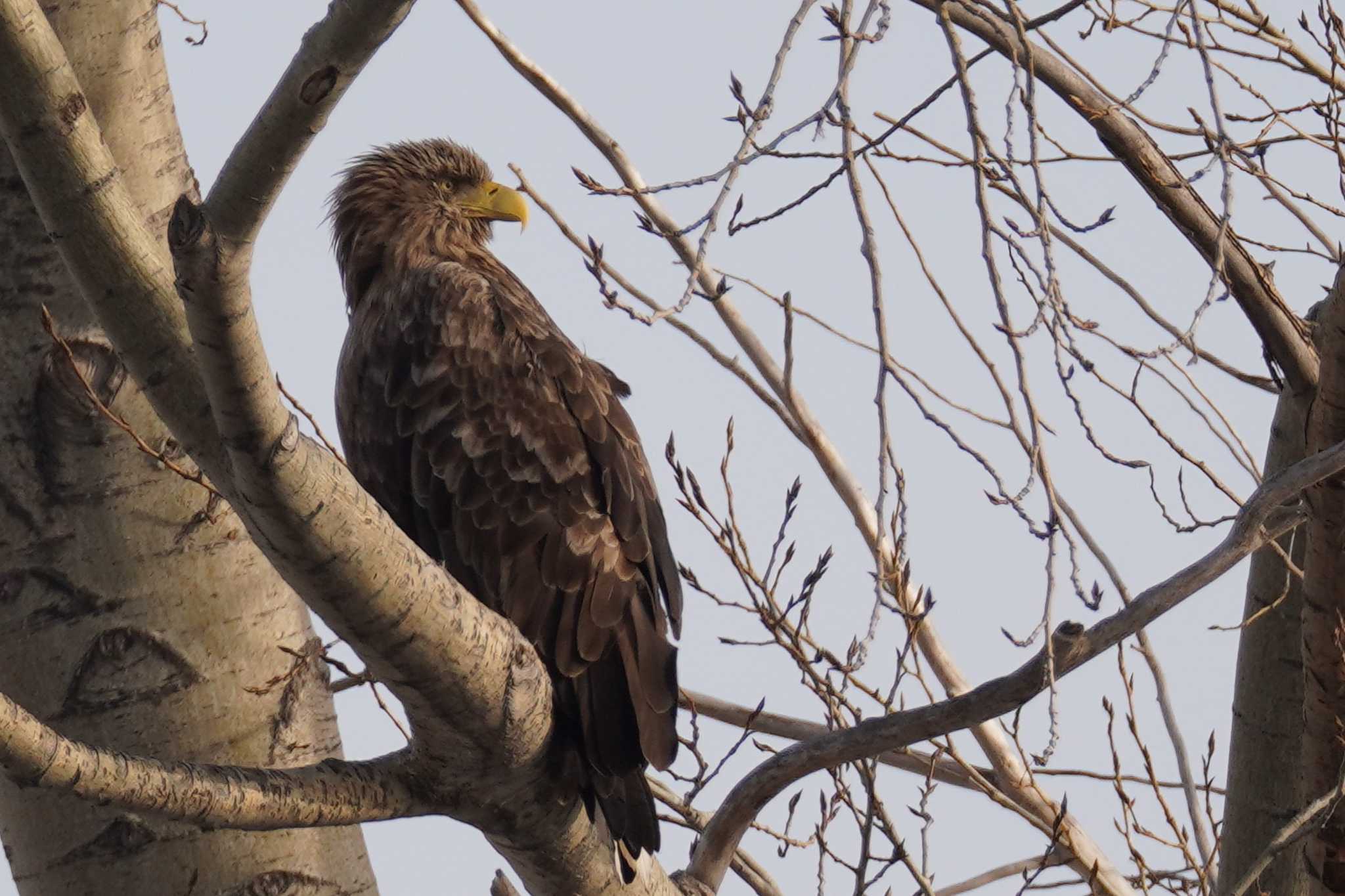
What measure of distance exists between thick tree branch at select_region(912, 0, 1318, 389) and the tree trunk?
171cm

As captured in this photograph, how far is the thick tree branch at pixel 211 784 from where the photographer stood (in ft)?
7.30

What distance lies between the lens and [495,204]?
16.1 ft

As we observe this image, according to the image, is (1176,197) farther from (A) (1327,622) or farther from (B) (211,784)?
(B) (211,784)

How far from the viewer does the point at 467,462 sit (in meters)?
3.82

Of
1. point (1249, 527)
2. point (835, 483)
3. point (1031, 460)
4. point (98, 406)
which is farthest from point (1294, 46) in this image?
point (98, 406)

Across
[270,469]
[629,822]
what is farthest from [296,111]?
[629,822]

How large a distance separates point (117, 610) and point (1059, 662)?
1.66 m

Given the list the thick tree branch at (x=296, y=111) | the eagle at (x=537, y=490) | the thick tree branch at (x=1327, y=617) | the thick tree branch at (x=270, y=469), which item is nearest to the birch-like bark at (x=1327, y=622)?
the thick tree branch at (x=1327, y=617)

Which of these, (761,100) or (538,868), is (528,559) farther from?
(761,100)

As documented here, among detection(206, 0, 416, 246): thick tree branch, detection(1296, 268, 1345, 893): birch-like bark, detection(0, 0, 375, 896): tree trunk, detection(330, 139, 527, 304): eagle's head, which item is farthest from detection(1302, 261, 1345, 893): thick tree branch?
detection(330, 139, 527, 304): eagle's head

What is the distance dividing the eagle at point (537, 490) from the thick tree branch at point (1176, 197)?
4.20 ft

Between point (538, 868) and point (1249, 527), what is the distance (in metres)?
1.48

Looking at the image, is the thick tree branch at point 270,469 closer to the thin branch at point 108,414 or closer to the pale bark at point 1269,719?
the thin branch at point 108,414

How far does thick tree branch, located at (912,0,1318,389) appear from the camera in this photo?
3.21m
